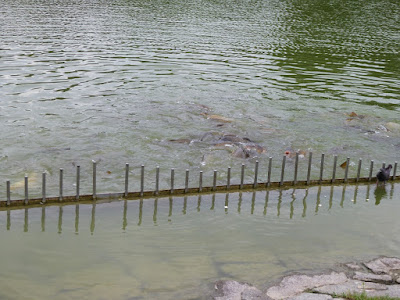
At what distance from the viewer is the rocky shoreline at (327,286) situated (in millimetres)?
7551

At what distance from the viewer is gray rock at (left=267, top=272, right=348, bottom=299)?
25.3 ft

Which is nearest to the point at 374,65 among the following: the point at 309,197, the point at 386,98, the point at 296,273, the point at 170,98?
the point at 386,98

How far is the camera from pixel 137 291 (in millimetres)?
7871

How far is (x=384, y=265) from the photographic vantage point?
28.6 ft

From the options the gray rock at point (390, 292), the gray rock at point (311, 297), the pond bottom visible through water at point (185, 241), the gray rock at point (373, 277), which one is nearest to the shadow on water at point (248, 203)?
the pond bottom visible through water at point (185, 241)

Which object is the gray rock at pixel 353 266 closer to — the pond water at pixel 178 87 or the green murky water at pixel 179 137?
the green murky water at pixel 179 137

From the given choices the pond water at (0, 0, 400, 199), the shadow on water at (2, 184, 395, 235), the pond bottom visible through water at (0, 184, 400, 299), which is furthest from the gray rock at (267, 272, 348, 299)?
the pond water at (0, 0, 400, 199)

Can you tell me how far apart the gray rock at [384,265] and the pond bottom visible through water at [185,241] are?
297 mm

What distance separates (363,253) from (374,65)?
1807cm

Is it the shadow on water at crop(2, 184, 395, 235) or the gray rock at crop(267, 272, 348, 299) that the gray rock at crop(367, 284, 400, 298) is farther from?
the shadow on water at crop(2, 184, 395, 235)

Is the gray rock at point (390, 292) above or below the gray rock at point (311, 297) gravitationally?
above

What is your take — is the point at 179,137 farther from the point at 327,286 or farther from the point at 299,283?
the point at 327,286

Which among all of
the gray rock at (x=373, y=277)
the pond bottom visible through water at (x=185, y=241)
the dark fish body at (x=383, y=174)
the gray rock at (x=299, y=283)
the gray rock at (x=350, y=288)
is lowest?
the pond bottom visible through water at (x=185, y=241)

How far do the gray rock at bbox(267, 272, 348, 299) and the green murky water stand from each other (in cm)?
33
